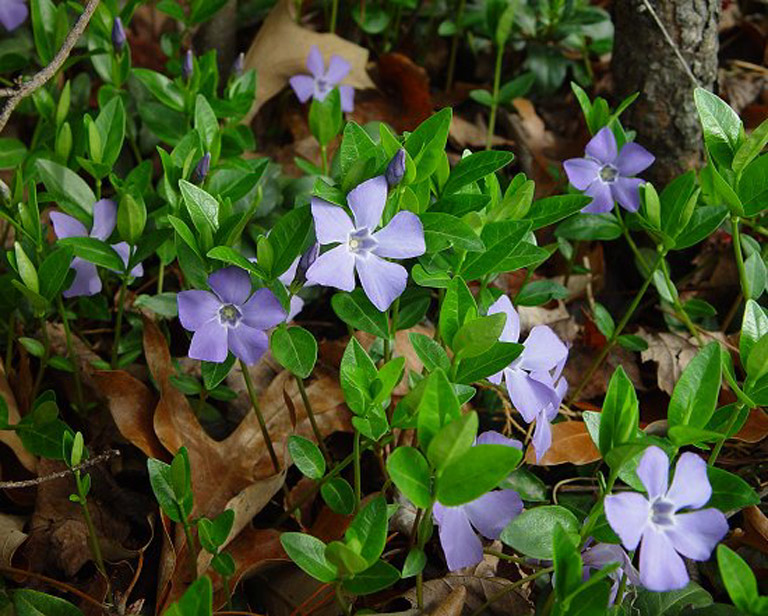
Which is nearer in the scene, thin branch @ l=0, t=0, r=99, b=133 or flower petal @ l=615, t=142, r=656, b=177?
thin branch @ l=0, t=0, r=99, b=133

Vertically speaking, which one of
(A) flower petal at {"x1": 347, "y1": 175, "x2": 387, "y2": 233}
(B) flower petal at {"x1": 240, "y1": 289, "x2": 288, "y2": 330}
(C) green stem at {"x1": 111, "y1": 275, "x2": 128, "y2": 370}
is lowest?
(C) green stem at {"x1": 111, "y1": 275, "x2": 128, "y2": 370}

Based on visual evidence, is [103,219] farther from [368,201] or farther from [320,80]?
[320,80]

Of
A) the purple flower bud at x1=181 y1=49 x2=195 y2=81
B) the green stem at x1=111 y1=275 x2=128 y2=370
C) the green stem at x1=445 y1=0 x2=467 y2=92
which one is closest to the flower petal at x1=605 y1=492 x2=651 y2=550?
the green stem at x1=111 y1=275 x2=128 y2=370

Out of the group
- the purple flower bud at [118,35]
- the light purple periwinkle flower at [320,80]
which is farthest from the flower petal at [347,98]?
the purple flower bud at [118,35]

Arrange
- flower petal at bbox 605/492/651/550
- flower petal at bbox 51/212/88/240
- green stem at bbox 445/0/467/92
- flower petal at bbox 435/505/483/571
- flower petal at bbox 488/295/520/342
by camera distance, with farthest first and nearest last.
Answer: green stem at bbox 445/0/467/92
flower petal at bbox 51/212/88/240
flower petal at bbox 488/295/520/342
flower petal at bbox 435/505/483/571
flower petal at bbox 605/492/651/550

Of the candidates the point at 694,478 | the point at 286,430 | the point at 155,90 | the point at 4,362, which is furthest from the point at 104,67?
the point at 694,478

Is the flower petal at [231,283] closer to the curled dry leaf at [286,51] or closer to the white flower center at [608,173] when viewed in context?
the white flower center at [608,173]

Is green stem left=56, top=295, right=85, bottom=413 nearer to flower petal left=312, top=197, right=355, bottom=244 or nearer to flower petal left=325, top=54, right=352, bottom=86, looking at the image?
flower petal left=312, top=197, right=355, bottom=244

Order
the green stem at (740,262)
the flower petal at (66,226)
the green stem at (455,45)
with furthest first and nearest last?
1. the green stem at (455,45)
2. the flower petal at (66,226)
3. the green stem at (740,262)
